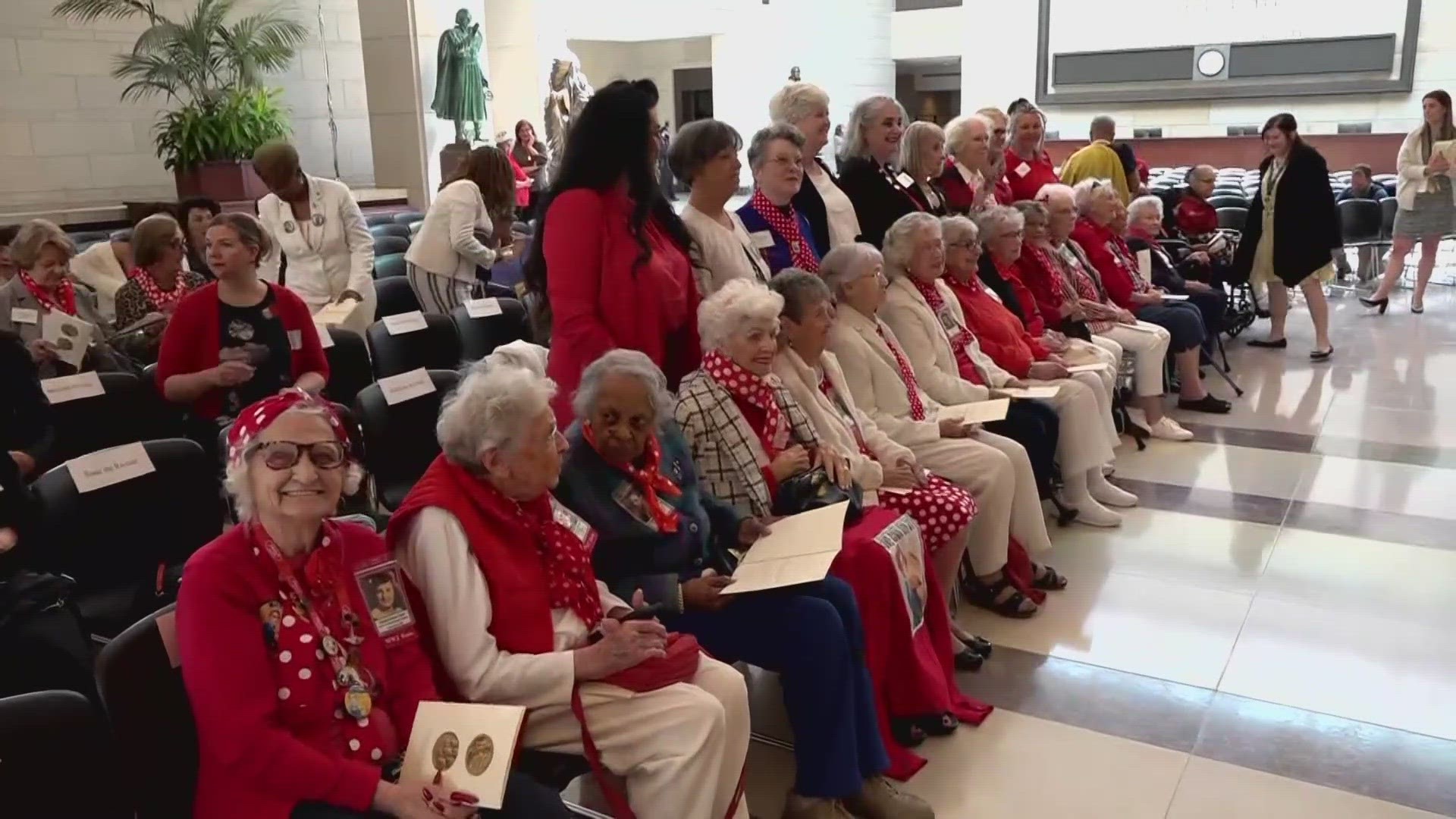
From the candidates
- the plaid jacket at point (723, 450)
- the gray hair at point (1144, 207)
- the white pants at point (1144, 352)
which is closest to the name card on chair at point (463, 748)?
the plaid jacket at point (723, 450)

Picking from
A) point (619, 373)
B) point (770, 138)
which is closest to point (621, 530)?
point (619, 373)

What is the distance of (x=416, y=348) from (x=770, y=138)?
153 centimetres

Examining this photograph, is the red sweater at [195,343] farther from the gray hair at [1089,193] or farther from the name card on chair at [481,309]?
the gray hair at [1089,193]

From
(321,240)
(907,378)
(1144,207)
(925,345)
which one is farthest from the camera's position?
(1144,207)

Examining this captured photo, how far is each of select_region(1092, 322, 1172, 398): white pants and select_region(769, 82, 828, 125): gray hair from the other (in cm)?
205

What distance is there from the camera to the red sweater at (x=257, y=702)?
152 centimetres

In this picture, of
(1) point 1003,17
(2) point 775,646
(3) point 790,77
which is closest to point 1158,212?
(2) point 775,646

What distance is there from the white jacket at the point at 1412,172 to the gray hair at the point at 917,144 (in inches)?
212

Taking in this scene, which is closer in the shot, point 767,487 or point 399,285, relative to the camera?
point 767,487

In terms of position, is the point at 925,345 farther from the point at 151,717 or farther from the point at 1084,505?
the point at 151,717

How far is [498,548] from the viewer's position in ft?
6.14

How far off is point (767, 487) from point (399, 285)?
301 centimetres

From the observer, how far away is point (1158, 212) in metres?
6.34

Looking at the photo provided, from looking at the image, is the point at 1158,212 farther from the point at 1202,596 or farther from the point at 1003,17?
the point at 1003,17
